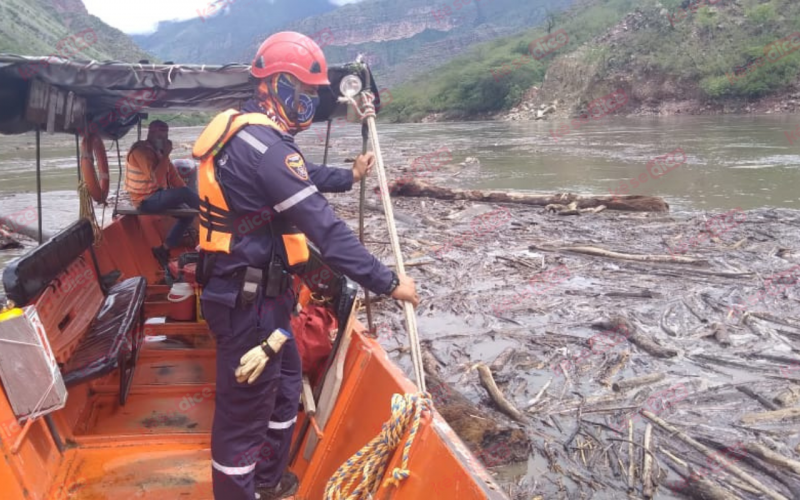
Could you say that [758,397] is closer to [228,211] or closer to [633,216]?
[228,211]

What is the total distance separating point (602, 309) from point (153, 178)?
184 inches

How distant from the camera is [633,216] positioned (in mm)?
10289

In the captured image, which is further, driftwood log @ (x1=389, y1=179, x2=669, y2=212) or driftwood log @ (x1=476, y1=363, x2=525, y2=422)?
driftwood log @ (x1=389, y1=179, x2=669, y2=212)

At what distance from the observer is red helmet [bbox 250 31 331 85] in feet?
7.55

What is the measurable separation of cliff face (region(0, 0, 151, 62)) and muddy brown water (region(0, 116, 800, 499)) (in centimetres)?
5181

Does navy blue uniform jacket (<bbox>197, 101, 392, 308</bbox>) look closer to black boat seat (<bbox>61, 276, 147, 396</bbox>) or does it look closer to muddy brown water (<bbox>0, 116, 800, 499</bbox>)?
black boat seat (<bbox>61, 276, 147, 396</bbox>)

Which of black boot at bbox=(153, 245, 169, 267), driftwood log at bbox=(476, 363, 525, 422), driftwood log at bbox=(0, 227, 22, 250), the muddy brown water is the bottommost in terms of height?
the muddy brown water

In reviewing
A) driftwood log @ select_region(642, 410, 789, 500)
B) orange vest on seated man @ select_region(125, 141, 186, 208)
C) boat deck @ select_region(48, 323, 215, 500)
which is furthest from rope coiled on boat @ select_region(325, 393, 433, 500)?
orange vest on seated man @ select_region(125, 141, 186, 208)

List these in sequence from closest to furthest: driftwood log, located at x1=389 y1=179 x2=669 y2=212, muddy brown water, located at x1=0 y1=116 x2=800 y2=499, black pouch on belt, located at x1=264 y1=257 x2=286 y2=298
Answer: black pouch on belt, located at x1=264 y1=257 x2=286 y2=298, muddy brown water, located at x1=0 y1=116 x2=800 y2=499, driftwood log, located at x1=389 y1=179 x2=669 y2=212

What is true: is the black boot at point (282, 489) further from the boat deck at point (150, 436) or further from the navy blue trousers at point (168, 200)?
the navy blue trousers at point (168, 200)

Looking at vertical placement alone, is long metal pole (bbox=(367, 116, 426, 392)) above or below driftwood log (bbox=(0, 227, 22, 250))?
above

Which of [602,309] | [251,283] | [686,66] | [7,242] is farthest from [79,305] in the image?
[686,66]

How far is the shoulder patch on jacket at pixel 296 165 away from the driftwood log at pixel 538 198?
9593 millimetres

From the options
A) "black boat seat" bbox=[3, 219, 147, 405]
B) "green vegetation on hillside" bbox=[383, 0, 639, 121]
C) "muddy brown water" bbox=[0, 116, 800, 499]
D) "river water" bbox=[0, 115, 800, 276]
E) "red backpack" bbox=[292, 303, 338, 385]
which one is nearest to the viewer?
"black boat seat" bbox=[3, 219, 147, 405]
